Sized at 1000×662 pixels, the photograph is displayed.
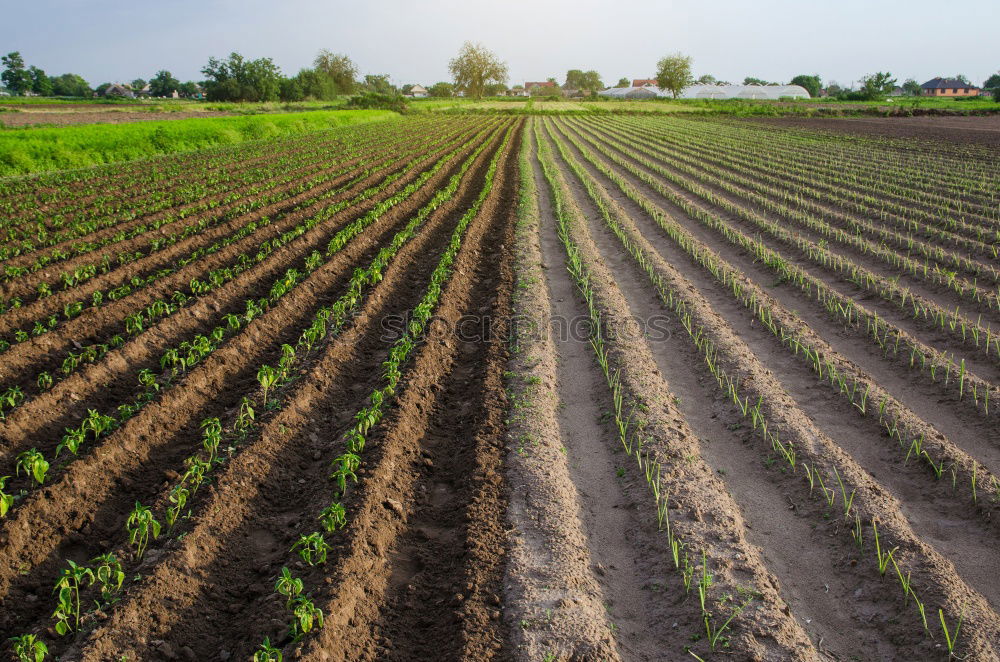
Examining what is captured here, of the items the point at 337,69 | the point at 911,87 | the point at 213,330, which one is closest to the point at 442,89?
the point at 337,69

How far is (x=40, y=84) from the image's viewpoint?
95.1m

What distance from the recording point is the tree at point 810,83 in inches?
4146

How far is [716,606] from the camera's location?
3600 millimetres

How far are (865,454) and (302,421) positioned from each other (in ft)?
15.7

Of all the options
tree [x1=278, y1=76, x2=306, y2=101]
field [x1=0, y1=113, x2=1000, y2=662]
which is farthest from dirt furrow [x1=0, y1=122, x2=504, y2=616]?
tree [x1=278, y1=76, x2=306, y2=101]

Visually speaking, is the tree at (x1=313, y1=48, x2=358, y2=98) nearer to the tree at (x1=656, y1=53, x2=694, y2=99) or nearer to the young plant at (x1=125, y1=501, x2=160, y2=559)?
Answer: the tree at (x1=656, y1=53, x2=694, y2=99)

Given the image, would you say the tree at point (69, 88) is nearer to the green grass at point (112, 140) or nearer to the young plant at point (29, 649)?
the green grass at point (112, 140)

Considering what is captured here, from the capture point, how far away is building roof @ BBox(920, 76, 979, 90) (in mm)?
118613

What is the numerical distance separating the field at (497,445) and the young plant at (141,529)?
0.07 feet

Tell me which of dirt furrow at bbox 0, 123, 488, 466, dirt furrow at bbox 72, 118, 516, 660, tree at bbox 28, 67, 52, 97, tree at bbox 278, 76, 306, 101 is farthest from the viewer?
tree at bbox 28, 67, 52, 97

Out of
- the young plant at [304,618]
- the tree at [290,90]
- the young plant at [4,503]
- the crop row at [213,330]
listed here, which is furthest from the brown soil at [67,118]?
the young plant at [304,618]

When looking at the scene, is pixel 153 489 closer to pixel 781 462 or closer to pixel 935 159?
pixel 781 462

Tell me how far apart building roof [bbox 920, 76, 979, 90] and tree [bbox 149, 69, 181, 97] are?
137941 mm

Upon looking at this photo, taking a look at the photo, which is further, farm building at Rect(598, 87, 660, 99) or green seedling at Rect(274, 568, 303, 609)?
farm building at Rect(598, 87, 660, 99)
